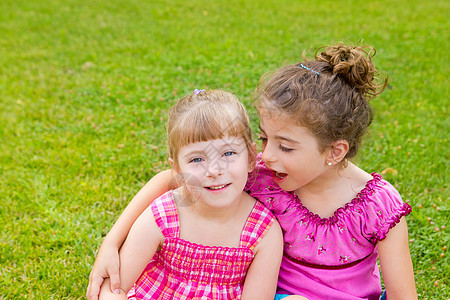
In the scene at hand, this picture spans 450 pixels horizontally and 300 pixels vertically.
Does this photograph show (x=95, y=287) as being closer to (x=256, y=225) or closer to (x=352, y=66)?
(x=256, y=225)

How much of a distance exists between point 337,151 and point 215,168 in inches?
20.9

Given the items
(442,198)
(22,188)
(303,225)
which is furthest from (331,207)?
(22,188)

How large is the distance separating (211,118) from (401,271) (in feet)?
3.26

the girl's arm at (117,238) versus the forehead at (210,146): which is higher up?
the forehead at (210,146)

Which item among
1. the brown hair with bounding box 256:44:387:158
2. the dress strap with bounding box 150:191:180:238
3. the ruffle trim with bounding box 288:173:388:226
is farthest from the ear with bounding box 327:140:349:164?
the dress strap with bounding box 150:191:180:238

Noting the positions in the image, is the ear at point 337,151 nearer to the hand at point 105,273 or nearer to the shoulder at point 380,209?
the shoulder at point 380,209

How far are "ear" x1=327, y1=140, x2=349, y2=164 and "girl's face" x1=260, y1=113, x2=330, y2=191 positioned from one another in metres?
0.03

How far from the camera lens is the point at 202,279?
206 cm

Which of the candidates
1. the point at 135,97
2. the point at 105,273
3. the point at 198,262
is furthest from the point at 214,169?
the point at 135,97

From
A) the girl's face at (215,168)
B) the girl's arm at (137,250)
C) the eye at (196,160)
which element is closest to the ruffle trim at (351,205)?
the girl's face at (215,168)

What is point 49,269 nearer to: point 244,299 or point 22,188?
point 22,188

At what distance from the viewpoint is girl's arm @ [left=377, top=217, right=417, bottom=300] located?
6.50 feet

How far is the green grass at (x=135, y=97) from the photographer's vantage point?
2.72m

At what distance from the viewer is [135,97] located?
4336 millimetres
